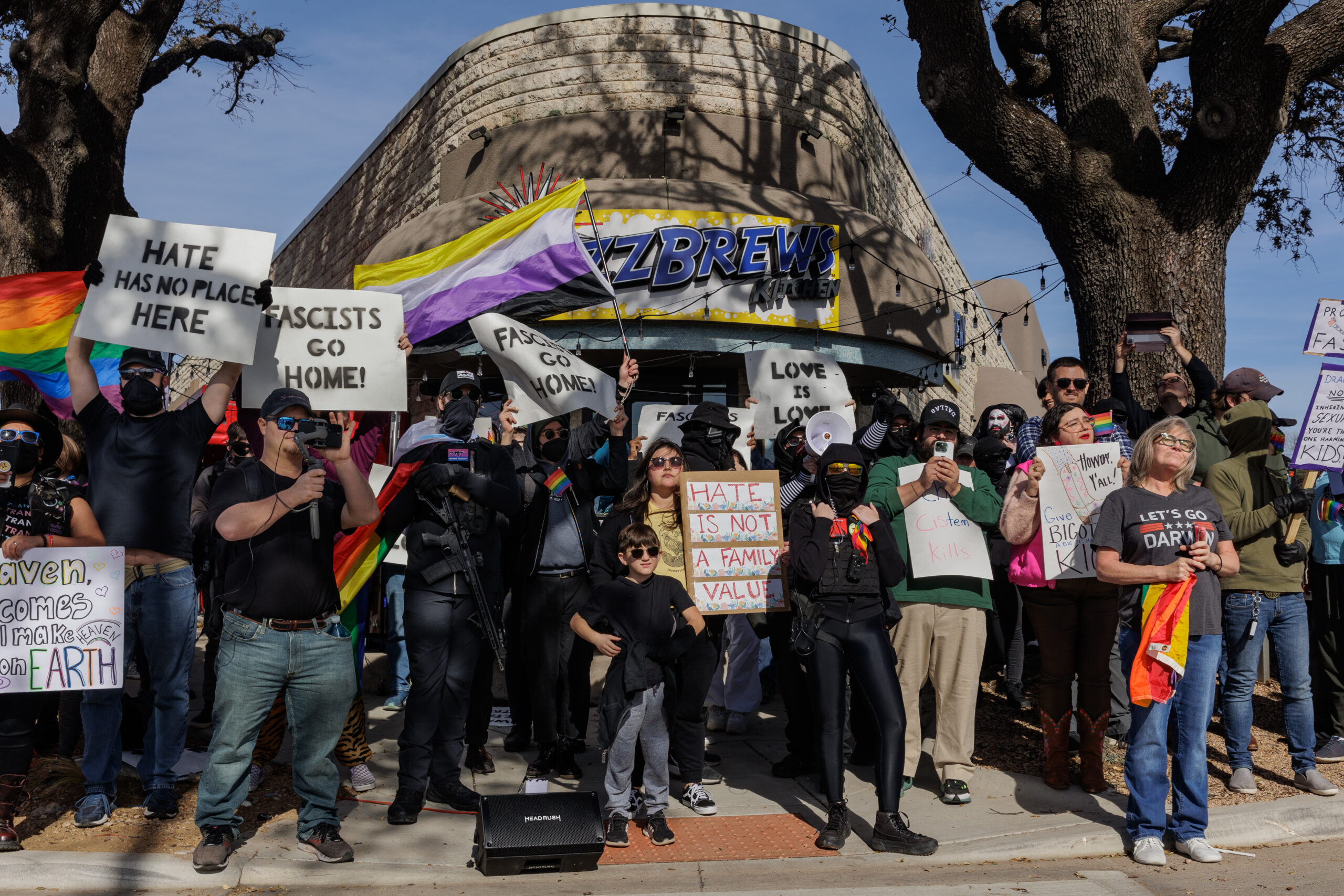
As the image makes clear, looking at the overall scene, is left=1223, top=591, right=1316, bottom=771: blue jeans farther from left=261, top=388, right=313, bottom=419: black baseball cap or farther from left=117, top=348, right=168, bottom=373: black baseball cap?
left=117, top=348, right=168, bottom=373: black baseball cap

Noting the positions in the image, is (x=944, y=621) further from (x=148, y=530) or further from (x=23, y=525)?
(x=23, y=525)

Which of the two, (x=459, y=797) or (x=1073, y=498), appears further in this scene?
(x=1073, y=498)

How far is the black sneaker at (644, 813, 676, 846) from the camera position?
5.34 meters

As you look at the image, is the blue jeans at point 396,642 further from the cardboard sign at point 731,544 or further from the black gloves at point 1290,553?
the black gloves at point 1290,553

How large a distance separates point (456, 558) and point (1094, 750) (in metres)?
3.69

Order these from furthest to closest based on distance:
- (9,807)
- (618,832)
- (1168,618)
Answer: (618,832), (1168,618), (9,807)

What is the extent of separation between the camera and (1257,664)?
6023 millimetres

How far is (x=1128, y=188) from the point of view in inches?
346

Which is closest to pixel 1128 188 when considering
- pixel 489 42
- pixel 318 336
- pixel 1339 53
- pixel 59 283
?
pixel 1339 53

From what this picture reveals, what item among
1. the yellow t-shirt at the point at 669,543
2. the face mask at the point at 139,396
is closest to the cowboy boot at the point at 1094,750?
the yellow t-shirt at the point at 669,543

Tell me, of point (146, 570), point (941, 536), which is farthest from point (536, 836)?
point (941, 536)

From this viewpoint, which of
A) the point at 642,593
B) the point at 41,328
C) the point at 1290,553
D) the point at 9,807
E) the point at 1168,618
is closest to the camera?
the point at 9,807

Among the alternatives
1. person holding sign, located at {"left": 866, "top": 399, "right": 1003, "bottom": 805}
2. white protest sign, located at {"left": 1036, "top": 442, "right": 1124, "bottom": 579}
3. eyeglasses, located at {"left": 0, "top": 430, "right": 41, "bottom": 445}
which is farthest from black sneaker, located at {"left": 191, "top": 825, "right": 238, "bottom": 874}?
white protest sign, located at {"left": 1036, "top": 442, "right": 1124, "bottom": 579}

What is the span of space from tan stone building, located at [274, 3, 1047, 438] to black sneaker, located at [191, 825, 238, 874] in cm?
997
